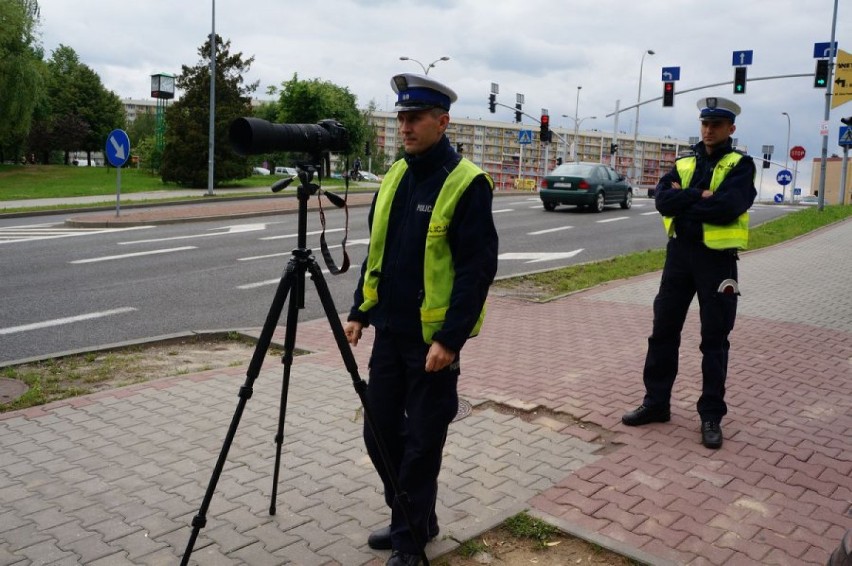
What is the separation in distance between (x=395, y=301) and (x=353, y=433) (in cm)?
185

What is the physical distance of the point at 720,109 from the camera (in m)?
4.71

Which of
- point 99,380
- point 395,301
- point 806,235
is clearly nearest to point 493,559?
point 395,301

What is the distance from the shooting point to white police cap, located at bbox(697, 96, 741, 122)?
471 cm

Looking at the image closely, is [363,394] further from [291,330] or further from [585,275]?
[585,275]

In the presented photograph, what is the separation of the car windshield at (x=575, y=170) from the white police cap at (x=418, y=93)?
2238cm

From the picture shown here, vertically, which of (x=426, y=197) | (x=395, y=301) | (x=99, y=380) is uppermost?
(x=426, y=197)

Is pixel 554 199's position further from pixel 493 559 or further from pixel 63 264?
pixel 493 559

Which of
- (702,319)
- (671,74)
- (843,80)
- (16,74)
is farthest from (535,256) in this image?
(16,74)

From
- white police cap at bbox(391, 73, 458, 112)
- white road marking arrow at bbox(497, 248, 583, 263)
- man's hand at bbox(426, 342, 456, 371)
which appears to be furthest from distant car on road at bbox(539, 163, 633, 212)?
man's hand at bbox(426, 342, 456, 371)

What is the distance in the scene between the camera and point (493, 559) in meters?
3.33

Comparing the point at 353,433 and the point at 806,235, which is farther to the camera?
the point at 806,235

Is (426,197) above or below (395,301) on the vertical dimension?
above

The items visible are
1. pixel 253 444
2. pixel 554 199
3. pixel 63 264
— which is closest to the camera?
pixel 253 444

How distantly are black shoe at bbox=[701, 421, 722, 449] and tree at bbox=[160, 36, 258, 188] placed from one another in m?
31.9
